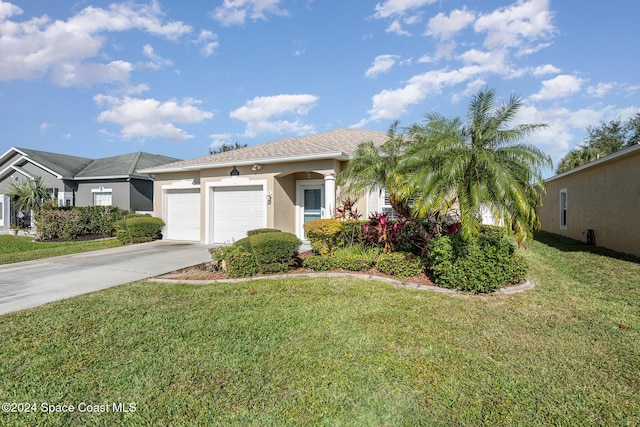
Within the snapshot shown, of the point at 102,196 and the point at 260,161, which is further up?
the point at 260,161

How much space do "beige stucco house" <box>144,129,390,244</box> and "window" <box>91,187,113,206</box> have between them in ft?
25.3

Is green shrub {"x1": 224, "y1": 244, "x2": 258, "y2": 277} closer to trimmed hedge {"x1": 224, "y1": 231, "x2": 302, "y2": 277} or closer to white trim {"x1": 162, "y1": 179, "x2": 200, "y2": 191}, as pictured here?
trimmed hedge {"x1": 224, "y1": 231, "x2": 302, "y2": 277}

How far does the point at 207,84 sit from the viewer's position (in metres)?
14.7

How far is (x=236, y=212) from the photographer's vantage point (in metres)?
12.7

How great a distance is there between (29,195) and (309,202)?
58.3 feet

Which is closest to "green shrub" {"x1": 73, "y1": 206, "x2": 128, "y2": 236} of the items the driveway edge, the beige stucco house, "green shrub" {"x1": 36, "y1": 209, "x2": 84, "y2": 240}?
"green shrub" {"x1": 36, "y1": 209, "x2": 84, "y2": 240}

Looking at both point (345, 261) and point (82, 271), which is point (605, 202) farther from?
point (82, 271)

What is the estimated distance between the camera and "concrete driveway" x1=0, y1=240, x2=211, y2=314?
6.04 metres

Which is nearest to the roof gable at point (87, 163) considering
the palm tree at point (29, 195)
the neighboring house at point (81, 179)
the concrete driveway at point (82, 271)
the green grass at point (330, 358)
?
the neighboring house at point (81, 179)

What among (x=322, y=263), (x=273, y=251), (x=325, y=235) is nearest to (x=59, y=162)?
(x=273, y=251)

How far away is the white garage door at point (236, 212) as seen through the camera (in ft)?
40.4

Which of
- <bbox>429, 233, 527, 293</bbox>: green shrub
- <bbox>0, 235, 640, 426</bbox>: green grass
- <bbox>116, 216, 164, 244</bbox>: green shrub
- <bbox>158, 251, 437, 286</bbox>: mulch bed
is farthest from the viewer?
<bbox>116, 216, 164, 244</bbox>: green shrub

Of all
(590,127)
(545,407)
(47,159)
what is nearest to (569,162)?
(590,127)

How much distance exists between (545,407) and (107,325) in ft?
17.7
